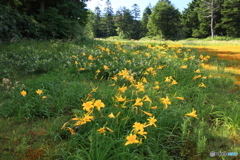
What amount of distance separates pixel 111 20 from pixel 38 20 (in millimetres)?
58359

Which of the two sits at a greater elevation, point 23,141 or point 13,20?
point 13,20

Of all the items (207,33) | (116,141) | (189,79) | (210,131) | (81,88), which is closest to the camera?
(116,141)

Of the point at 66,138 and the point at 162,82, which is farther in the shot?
the point at 162,82

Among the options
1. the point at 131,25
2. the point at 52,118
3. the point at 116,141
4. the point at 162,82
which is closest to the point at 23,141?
the point at 52,118

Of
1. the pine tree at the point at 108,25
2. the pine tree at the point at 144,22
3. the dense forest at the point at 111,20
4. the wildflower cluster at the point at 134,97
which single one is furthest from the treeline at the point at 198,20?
the wildflower cluster at the point at 134,97

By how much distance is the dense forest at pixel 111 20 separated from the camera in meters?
8.09

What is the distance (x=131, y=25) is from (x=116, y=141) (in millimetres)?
56591

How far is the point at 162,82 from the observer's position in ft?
10.3

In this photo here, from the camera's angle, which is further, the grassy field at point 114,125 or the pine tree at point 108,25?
the pine tree at point 108,25

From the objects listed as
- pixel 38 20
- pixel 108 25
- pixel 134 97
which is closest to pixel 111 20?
pixel 108 25

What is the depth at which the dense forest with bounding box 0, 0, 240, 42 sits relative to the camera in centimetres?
809

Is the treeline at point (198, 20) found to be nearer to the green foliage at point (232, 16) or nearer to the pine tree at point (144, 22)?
the green foliage at point (232, 16)

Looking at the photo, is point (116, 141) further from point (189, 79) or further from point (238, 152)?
point (189, 79)

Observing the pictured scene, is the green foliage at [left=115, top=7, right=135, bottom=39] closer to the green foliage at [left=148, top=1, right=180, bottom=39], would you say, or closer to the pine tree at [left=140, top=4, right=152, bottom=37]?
the pine tree at [left=140, top=4, right=152, bottom=37]
